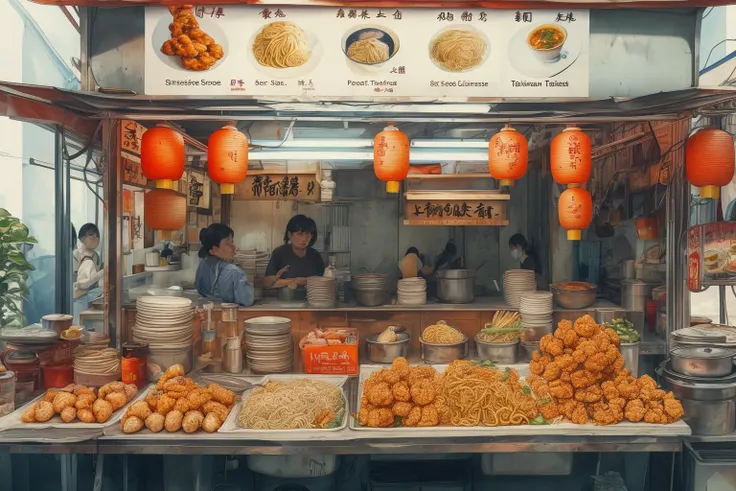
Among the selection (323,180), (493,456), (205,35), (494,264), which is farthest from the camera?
(494,264)

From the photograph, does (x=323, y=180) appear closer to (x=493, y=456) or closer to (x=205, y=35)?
(x=205, y=35)

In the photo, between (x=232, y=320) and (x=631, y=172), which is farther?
(x=631, y=172)

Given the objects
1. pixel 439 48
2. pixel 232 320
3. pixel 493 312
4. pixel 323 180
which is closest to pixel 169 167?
pixel 232 320

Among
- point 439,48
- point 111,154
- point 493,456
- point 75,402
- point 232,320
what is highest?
point 439,48

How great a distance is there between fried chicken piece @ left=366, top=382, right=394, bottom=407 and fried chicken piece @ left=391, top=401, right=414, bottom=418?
0.15ft

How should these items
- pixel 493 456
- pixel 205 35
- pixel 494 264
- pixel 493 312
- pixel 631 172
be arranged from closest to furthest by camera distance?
pixel 493 456 < pixel 205 35 < pixel 493 312 < pixel 631 172 < pixel 494 264

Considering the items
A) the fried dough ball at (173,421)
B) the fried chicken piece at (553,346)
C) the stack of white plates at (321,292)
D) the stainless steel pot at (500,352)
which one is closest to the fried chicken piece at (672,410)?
the fried chicken piece at (553,346)

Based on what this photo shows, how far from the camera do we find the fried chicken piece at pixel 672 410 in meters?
3.80

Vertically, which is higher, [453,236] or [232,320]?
[453,236]

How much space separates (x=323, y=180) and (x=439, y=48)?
15.4 ft

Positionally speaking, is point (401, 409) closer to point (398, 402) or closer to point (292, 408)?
point (398, 402)

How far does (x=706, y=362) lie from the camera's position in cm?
399

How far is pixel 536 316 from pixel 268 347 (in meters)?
2.54

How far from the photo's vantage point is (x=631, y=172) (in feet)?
21.2
